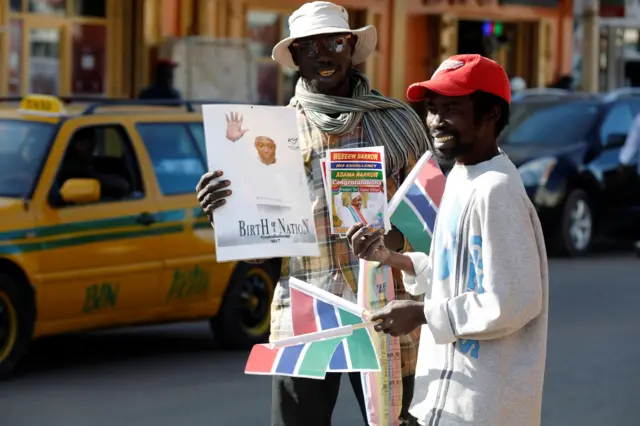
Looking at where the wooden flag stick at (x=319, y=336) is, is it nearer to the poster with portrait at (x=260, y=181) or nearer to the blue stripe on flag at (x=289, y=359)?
the blue stripe on flag at (x=289, y=359)

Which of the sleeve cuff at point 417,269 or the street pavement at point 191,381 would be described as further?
the street pavement at point 191,381

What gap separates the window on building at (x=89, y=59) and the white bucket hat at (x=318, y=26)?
15.9 m

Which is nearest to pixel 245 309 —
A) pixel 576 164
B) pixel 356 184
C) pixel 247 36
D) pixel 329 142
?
pixel 329 142

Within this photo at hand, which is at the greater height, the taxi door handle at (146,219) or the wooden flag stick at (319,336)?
the wooden flag stick at (319,336)

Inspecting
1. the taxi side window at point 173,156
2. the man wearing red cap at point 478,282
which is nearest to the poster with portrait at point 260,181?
the man wearing red cap at point 478,282

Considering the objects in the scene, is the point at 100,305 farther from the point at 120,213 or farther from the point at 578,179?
the point at 578,179

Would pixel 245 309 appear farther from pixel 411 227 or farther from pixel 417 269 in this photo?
pixel 417 269

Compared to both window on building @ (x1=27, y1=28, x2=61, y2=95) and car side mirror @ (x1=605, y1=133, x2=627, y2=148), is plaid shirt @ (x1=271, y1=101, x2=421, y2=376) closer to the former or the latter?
car side mirror @ (x1=605, y1=133, x2=627, y2=148)

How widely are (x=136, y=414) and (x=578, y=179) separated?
9.36 meters

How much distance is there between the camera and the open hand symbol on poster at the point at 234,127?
186 inches

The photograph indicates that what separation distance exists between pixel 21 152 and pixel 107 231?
27.5 inches

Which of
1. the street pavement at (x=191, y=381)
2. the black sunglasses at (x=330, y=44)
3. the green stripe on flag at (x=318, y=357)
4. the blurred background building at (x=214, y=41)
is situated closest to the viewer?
the green stripe on flag at (x=318, y=357)

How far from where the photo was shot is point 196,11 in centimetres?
2238

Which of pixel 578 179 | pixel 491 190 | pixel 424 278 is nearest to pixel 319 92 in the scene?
pixel 424 278
